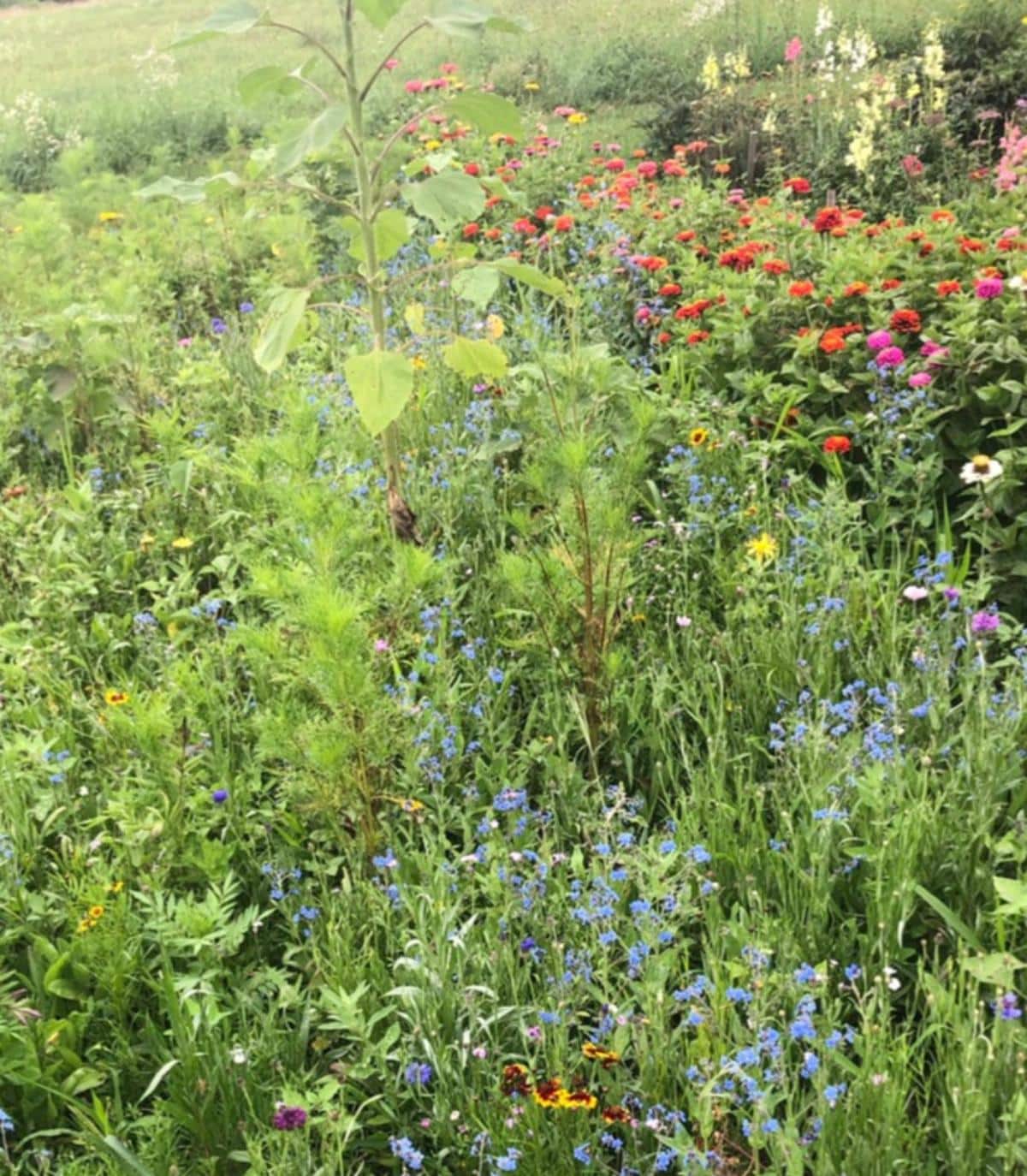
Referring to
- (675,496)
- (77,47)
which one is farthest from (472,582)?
(77,47)

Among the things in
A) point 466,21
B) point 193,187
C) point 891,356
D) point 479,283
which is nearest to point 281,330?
point 193,187

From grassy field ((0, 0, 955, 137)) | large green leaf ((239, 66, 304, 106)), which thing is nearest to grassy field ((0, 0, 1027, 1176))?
large green leaf ((239, 66, 304, 106))

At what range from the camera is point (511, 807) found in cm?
195

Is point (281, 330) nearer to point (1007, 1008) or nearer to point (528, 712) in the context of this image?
point (528, 712)

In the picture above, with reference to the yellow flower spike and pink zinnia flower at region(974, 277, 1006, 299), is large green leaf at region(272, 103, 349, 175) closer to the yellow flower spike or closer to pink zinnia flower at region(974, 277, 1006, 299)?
the yellow flower spike

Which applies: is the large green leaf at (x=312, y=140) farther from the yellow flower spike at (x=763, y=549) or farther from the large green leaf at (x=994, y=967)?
the large green leaf at (x=994, y=967)

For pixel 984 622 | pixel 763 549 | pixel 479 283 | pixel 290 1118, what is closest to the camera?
pixel 290 1118

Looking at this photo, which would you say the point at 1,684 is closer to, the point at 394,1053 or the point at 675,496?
the point at 394,1053

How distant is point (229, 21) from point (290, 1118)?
211 centimetres

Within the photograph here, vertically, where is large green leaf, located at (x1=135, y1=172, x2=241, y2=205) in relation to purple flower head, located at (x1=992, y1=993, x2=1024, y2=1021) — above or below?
above

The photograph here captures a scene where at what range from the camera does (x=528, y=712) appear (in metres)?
2.42

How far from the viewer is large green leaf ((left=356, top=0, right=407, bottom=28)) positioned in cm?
234

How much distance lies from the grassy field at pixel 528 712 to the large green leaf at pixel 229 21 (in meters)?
0.24

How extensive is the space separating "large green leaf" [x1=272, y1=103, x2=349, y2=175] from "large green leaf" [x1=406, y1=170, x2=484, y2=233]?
238mm
